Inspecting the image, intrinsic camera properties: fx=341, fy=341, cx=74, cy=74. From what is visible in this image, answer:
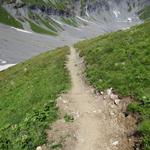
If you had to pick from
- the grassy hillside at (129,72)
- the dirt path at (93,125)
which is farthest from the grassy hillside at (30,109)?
the grassy hillside at (129,72)

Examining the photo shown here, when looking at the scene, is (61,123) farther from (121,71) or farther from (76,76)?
(76,76)

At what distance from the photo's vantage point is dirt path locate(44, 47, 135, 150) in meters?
20.9

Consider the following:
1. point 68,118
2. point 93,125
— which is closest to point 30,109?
point 68,118

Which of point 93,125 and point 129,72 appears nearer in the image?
point 93,125

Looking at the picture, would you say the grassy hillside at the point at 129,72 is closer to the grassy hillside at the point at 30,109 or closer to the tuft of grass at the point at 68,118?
the grassy hillside at the point at 30,109

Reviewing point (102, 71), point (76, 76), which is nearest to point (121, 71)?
point (102, 71)

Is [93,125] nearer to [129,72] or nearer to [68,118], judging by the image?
[68,118]

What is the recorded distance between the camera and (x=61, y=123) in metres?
23.4

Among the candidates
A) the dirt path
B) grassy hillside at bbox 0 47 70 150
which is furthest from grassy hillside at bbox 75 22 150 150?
grassy hillside at bbox 0 47 70 150

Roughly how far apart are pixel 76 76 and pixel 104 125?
13594 millimetres

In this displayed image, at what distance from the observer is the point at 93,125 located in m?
22.9

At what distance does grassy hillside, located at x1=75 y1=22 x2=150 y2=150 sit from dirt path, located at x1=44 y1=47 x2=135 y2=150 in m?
1.01

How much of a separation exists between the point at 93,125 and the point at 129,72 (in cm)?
885

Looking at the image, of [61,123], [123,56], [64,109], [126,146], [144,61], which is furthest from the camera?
[123,56]
